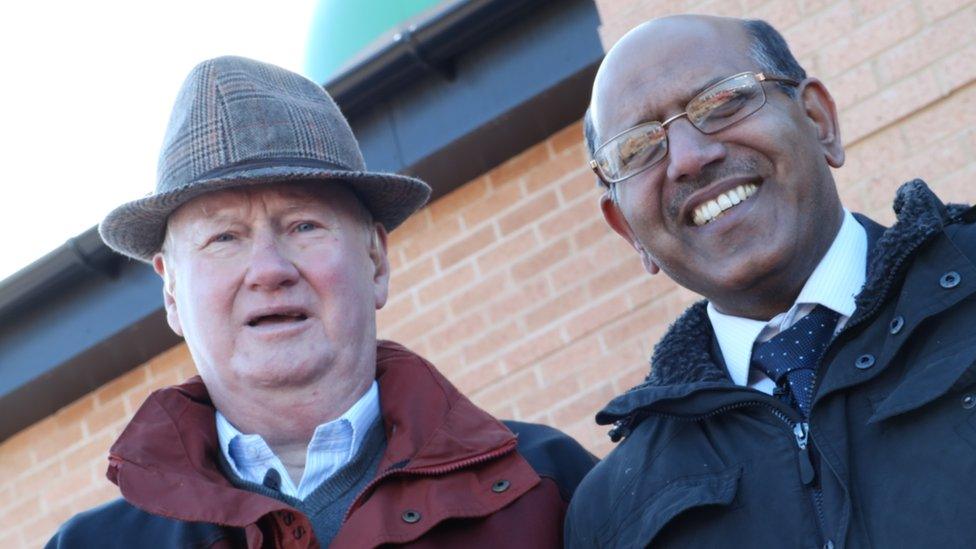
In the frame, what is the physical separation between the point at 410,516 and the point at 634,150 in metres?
0.95

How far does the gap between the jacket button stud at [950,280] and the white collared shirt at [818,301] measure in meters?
0.26

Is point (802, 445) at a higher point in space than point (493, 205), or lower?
lower

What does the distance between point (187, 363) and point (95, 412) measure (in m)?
→ 0.58

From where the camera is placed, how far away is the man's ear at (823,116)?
10.6 ft

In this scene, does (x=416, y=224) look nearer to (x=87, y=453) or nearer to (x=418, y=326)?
(x=418, y=326)

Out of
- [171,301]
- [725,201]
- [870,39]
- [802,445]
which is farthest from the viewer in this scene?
[870,39]

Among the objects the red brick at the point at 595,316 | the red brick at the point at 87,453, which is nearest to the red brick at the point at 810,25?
the red brick at the point at 595,316

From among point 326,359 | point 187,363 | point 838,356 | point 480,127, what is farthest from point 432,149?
point 838,356

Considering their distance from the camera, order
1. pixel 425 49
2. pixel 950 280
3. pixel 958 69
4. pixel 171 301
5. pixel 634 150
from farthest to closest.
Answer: pixel 425 49
pixel 958 69
pixel 171 301
pixel 634 150
pixel 950 280

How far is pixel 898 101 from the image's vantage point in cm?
470

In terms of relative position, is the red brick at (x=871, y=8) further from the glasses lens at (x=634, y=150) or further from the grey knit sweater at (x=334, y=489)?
the grey knit sweater at (x=334, y=489)

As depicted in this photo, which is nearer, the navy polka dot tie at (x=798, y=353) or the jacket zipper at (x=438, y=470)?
the navy polka dot tie at (x=798, y=353)

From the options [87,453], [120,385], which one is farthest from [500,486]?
[87,453]

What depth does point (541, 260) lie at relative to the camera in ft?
20.0
